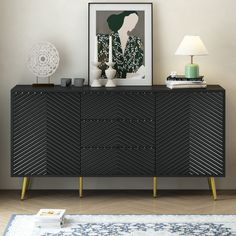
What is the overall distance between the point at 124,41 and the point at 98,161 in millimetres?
1016

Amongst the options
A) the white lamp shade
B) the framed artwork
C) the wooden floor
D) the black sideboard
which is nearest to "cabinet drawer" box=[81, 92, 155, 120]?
the black sideboard

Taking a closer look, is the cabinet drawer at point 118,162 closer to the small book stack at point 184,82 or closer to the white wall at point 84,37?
the white wall at point 84,37

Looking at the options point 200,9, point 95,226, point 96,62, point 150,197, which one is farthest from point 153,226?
point 200,9

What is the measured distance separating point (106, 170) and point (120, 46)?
3.38 feet

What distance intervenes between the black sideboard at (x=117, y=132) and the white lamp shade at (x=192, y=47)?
30 centimetres

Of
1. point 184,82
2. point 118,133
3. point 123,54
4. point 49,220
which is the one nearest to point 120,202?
point 118,133

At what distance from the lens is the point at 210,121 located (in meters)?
6.41

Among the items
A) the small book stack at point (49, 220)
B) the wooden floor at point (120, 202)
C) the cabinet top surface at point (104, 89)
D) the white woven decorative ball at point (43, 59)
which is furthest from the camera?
the white woven decorative ball at point (43, 59)

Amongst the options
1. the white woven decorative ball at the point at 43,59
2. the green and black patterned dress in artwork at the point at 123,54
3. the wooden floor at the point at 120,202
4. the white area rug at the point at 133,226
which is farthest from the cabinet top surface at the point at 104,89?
the white area rug at the point at 133,226

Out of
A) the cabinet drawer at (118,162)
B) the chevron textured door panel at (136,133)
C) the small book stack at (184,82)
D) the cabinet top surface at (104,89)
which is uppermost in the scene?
the small book stack at (184,82)

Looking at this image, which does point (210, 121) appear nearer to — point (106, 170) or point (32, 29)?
point (106, 170)

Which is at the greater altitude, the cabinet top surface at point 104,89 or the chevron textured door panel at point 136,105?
the cabinet top surface at point 104,89

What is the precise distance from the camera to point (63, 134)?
6.44 metres

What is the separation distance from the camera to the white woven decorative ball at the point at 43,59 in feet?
21.7
